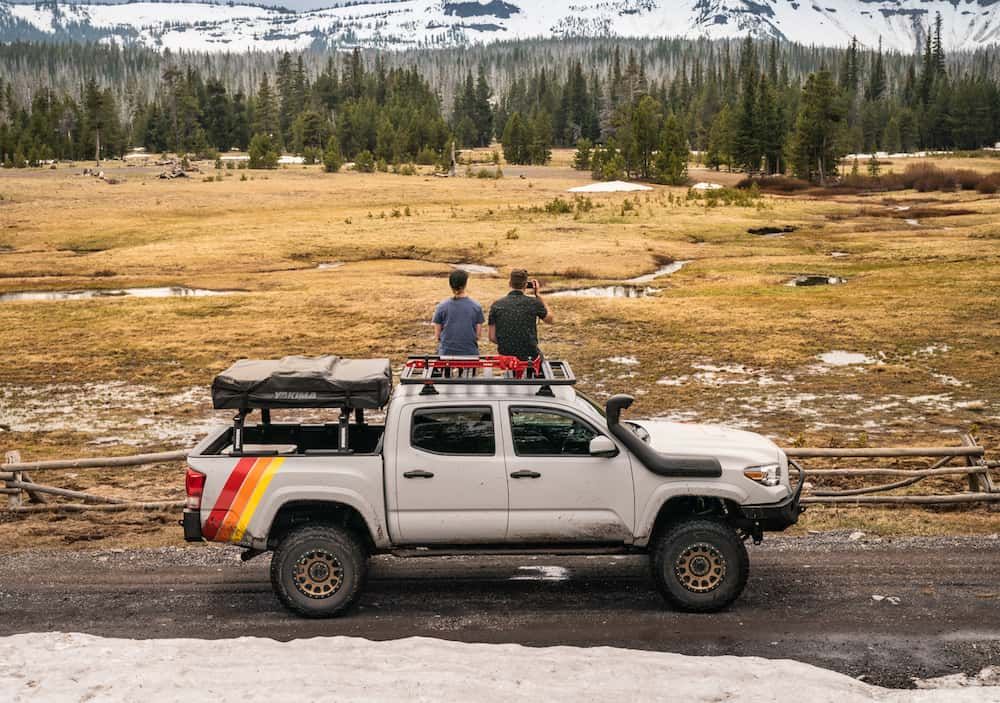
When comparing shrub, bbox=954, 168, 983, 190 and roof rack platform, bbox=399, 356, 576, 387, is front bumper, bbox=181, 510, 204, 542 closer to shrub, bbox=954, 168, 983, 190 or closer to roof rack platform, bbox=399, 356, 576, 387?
roof rack platform, bbox=399, 356, 576, 387

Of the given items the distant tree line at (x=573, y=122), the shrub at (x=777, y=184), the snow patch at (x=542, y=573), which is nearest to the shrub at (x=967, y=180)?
the distant tree line at (x=573, y=122)

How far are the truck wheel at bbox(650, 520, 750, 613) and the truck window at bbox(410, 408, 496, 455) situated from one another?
195cm

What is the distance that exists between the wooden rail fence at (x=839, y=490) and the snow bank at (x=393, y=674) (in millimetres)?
5455

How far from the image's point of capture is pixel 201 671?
853 centimetres


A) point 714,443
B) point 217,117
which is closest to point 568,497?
point 714,443

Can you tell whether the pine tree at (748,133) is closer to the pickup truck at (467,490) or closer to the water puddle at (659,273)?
the water puddle at (659,273)

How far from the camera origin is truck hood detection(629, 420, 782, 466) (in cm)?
1022

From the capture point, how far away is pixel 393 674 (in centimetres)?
852

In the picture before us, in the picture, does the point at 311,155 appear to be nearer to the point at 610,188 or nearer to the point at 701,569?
the point at 610,188

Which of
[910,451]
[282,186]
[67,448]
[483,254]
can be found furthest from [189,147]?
[910,451]

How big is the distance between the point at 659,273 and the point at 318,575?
3298 cm

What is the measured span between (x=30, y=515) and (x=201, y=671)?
285 inches

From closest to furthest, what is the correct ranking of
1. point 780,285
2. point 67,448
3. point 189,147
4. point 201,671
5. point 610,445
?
point 201,671 < point 610,445 < point 67,448 < point 780,285 < point 189,147

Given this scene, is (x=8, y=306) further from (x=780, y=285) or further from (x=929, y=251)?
(x=929, y=251)
